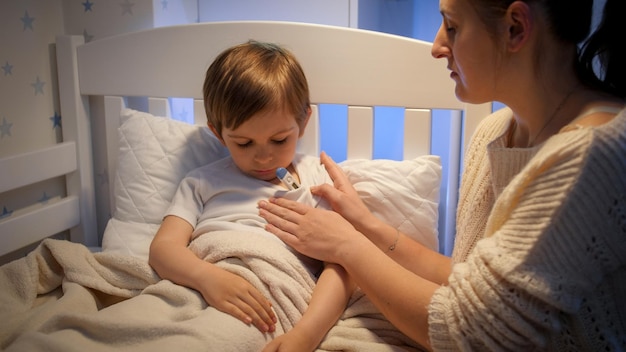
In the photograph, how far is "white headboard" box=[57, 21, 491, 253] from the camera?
1.39m

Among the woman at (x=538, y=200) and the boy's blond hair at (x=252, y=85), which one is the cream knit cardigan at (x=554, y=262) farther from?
the boy's blond hair at (x=252, y=85)

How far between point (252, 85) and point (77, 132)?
68 centimetres

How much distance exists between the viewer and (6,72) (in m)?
1.48

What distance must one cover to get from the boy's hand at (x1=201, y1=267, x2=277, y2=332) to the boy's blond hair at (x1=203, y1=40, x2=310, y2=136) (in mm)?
317

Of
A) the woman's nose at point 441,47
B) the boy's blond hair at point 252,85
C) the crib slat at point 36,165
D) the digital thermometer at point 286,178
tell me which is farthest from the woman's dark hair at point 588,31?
the crib slat at point 36,165

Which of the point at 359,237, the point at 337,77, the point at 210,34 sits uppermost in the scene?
the point at 210,34

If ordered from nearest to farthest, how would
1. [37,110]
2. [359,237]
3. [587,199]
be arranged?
[587,199]
[359,237]
[37,110]

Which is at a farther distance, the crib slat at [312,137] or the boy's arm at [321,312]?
the crib slat at [312,137]

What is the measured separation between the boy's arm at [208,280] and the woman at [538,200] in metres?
0.17

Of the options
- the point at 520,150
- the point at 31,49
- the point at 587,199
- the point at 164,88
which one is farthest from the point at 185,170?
the point at 587,199

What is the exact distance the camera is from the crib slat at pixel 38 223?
4.70ft

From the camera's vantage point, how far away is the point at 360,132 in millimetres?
1443

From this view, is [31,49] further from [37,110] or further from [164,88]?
[164,88]

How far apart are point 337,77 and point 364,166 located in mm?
226
